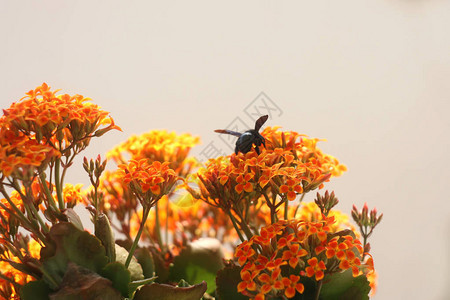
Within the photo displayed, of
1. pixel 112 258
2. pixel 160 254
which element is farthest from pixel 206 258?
pixel 112 258

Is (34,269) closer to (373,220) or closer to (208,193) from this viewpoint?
(208,193)

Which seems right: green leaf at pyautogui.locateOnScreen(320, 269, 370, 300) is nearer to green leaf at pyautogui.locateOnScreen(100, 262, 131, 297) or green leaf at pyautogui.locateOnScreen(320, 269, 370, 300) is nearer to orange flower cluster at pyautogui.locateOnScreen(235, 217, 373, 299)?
orange flower cluster at pyautogui.locateOnScreen(235, 217, 373, 299)

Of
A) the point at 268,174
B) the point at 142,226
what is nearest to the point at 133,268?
the point at 142,226

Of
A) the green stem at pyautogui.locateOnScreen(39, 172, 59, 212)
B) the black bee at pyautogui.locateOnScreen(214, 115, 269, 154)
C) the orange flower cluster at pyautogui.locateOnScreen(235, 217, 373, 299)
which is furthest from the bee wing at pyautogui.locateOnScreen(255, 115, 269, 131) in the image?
the green stem at pyautogui.locateOnScreen(39, 172, 59, 212)

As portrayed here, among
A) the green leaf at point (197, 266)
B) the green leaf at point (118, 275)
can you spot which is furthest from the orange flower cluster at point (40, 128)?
the green leaf at point (197, 266)

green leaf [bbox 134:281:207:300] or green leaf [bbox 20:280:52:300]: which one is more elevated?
green leaf [bbox 134:281:207:300]
